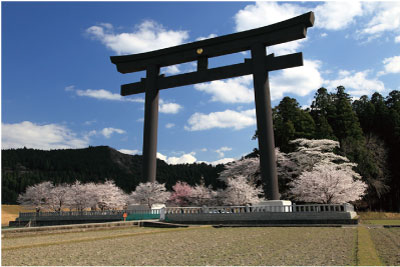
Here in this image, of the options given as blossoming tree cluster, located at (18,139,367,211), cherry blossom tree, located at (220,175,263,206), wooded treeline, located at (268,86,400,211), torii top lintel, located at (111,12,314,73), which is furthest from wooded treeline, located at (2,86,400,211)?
torii top lintel, located at (111,12,314,73)

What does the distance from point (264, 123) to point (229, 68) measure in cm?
624

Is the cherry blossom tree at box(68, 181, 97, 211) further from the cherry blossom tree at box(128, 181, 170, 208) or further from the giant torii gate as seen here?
the giant torii gate

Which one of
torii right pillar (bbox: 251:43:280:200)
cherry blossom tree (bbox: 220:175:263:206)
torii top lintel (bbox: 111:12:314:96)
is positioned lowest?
cherry blossom tree (bbox: 220:175:263:206)

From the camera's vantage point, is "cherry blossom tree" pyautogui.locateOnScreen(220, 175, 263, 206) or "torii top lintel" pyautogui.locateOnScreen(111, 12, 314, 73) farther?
"cherry blossom tree" pyautogui.locateOnScreen(220, 175, 263, 206)

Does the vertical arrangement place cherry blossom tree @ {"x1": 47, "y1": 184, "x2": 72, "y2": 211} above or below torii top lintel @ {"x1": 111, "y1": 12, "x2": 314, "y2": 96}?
below

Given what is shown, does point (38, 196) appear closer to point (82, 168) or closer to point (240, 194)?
point (240, 194)

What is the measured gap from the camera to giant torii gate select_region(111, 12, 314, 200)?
25.6 metres

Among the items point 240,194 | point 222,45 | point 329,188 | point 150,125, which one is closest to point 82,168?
point 150,125

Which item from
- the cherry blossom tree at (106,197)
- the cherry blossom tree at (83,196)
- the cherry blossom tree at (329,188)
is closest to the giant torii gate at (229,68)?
the cherry blossom tree at (329,188)

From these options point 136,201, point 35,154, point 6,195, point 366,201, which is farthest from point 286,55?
point 35,154

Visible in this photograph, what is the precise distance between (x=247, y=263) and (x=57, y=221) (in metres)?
33.9

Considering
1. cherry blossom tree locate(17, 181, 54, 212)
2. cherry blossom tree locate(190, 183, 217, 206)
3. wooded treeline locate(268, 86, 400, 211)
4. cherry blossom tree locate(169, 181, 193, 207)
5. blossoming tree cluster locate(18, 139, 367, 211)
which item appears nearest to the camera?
blossoming tree cluster locate(18, 139, 367, 211)

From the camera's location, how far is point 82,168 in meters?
144

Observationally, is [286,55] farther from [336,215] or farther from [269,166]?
[336,215]
